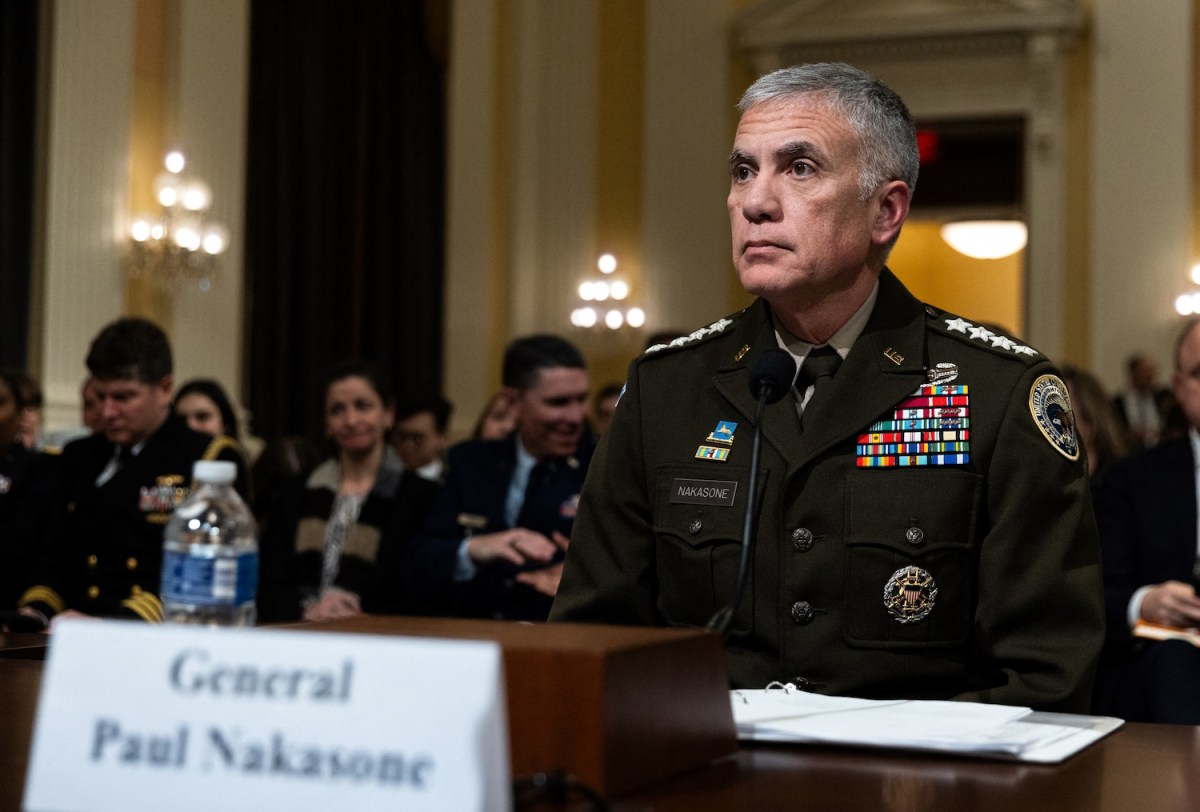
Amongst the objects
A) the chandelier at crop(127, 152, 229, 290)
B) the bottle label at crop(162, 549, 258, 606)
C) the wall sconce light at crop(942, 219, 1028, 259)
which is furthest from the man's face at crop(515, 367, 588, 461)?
the wall sconce light at crop(942, 219, 1028, 259)

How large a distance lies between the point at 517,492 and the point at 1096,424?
182 cm

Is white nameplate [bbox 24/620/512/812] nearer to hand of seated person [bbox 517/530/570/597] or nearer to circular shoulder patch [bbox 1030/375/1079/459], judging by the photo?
circular shoulder patch [bbox 1030/375/1079/459]

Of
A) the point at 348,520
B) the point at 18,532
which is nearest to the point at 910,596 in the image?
the point at 348,520

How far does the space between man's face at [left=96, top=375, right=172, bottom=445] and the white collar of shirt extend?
7.70 feet

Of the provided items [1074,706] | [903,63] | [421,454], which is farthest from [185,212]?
[1074,706]

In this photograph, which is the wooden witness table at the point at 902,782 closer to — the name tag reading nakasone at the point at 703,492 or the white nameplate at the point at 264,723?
the white nameplate at the point at 264,723

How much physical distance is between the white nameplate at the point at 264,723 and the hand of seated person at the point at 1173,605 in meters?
2.61

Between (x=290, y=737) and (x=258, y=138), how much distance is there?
838 cm

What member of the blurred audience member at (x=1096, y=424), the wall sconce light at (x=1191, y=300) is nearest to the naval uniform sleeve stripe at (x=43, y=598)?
the blurred audience member at (x=1096, y=424)

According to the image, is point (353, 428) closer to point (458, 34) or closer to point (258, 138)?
point (258, 138)

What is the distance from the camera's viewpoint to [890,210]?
6.33 feet

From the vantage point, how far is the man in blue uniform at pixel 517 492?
3.89 metres

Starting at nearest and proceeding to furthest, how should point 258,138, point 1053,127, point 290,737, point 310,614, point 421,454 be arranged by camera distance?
point 290,737, point 310,614, point 421,454, point 258,138, point 1053,127

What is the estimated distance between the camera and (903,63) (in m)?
10.9
